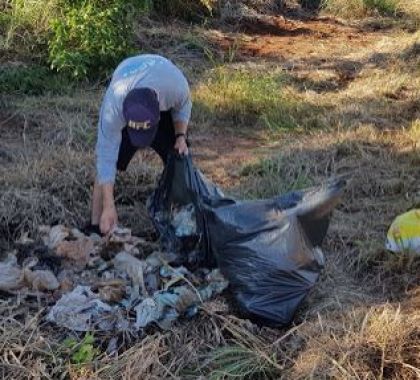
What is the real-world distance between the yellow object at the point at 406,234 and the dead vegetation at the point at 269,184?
0.19ft

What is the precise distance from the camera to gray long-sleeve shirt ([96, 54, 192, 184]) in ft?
11.0

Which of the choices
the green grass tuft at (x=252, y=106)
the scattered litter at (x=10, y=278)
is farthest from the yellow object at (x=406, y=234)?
the green grass tuft at (x=252, y=106)

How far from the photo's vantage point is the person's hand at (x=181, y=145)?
3.69m

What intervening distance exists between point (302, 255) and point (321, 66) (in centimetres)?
524

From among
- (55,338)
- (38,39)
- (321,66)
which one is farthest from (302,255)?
(321,66)

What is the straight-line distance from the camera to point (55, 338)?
2949 millimetres

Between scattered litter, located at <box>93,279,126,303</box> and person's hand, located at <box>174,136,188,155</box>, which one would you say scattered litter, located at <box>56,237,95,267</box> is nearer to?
scattered litter, located at <box>93,279,126,303</box>

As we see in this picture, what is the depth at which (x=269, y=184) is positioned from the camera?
464 centimetres

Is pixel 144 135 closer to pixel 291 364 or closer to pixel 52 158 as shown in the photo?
pixel 291 364

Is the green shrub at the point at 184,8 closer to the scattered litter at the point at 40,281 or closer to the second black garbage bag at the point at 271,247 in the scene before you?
the second black garbage bag at the point at 271,247

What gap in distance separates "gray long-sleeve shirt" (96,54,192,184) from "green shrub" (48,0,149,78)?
10.1 feet

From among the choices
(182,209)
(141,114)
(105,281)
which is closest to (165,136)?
(182,209)

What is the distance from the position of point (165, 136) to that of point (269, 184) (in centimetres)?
101

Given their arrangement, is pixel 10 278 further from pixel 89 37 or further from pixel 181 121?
pixel 89 37
